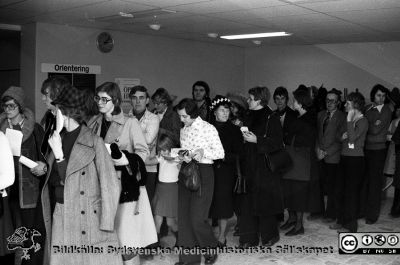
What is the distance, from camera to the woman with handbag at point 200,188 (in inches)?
147

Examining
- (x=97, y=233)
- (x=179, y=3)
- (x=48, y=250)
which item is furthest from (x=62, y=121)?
(x=179, y=3)

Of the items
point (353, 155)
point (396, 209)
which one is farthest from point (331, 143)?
point (396, 209)

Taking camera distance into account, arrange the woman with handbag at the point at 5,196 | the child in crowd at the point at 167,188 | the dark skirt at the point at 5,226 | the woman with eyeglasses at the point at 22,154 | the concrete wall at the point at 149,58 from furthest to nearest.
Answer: the concrete wall at the point at 149,58 → the child in crowd at the point at 167,188 → the woman with eyeglasses at the point at 22,154 → the dark skirt at the point at 5,226 → the woman with handbag at the point at 5,196

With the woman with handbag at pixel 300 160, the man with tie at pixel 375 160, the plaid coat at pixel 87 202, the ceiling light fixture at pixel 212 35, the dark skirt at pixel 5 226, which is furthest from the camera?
the ceiling light fixture at pixel 212 35

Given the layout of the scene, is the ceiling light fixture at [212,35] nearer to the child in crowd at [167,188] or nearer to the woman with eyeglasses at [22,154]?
the child in crowd at [167,188]

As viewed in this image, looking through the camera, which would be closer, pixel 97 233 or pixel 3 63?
pixel 97 233

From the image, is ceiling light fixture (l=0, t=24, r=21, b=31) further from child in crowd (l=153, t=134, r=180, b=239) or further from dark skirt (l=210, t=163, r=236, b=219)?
dark skirt (l=210, t=163, r=236, b=219)

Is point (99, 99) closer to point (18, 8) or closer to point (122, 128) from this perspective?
point (122, 128)

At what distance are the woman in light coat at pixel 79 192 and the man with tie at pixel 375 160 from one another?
3.81 meters

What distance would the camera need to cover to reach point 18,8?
489 centimetres

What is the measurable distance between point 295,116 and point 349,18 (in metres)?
1.50

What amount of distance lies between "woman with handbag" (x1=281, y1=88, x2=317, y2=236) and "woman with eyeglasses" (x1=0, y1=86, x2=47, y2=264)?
8.74ft

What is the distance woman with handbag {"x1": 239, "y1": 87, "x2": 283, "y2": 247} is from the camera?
4223mm

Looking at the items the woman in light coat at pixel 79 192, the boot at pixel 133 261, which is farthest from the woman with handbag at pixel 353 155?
the woman in light coat at pixel 79 192
